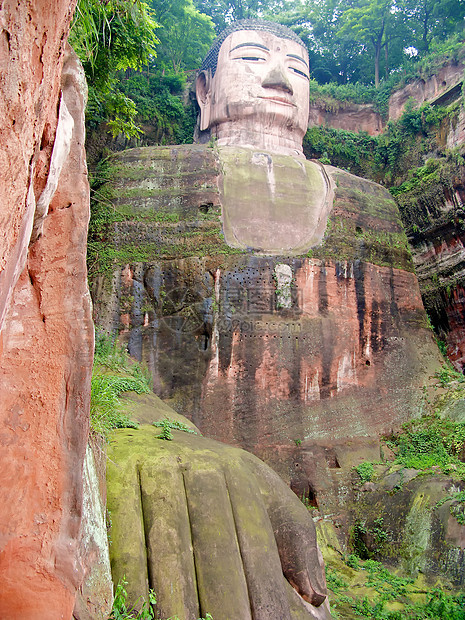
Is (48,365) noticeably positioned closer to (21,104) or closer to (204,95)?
(21,104)

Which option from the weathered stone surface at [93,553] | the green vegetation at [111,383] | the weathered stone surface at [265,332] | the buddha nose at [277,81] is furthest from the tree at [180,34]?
the weathered stone surface at [93,553]

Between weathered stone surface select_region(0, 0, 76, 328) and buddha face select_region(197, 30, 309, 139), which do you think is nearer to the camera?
weathered stone surface select_region(0, 0, 76, 328)

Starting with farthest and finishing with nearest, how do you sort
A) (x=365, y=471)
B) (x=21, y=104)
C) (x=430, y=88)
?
(x=430, y=88), (x=365, y=471), (x=21, y=104)

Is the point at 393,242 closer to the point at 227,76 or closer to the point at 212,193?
the point at 212,193

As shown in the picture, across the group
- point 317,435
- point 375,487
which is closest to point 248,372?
point 317,435

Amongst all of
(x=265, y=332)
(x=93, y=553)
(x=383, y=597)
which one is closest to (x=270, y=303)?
(x=265, y=332)

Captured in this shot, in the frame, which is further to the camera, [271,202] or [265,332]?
[271,202]

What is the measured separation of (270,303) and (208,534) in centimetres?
667

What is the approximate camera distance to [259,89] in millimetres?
15078

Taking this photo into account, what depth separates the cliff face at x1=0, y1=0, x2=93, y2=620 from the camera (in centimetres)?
313

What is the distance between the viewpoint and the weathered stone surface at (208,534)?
4852 millimetres

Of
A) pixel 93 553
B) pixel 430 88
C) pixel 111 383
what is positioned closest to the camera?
pixel 93 553

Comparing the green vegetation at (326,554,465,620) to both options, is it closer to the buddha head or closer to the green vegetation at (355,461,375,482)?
the green vegetation at (355,461,375,482)

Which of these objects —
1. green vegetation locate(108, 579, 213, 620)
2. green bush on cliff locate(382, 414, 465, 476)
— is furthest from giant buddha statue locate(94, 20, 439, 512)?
green vegetation locate(108, 579, 213, 620)
